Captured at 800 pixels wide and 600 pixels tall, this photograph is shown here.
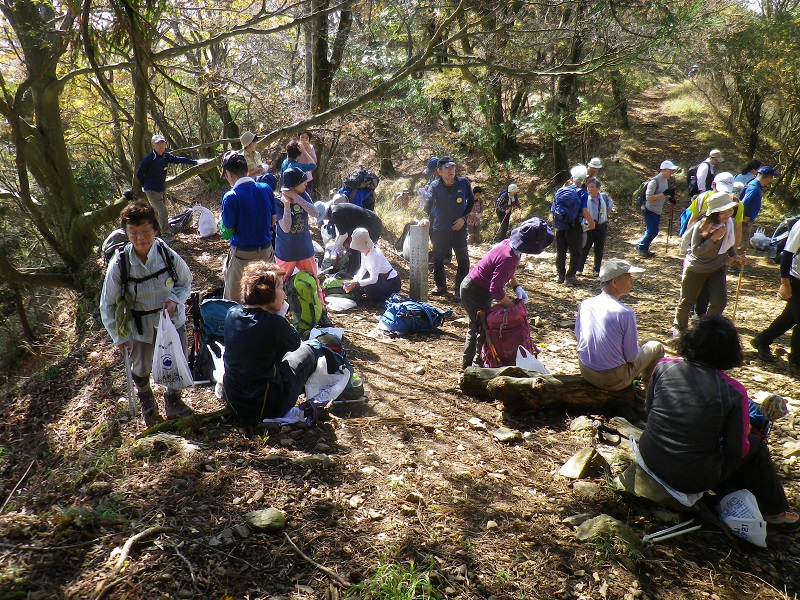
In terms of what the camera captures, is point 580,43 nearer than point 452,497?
No

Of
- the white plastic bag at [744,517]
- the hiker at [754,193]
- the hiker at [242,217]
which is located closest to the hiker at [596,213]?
the hiker at [754,193]

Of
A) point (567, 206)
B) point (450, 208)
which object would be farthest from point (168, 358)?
point (567, 206)

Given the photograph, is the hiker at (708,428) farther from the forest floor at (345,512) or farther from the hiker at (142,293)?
the hiker at (142,293)

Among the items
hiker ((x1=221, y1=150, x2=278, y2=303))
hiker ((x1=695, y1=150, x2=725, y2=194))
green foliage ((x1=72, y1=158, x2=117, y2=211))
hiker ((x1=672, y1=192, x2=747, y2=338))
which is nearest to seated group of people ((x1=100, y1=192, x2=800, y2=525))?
hiker ((x1=221, y1=150, x2=278, y2=303))

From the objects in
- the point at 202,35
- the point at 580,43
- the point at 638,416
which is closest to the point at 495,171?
the point at 580,43

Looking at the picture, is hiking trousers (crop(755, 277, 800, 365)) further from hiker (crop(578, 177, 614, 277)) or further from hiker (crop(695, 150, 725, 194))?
hiker (crop(695, 150, 725, 194))

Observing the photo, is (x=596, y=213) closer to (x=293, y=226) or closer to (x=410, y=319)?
(x=410, y=319)

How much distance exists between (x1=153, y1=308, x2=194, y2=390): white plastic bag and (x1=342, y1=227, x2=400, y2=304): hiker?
3956 mm

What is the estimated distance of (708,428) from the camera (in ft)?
10.1

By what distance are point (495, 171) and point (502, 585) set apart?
1575cm

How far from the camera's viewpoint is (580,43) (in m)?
12.5

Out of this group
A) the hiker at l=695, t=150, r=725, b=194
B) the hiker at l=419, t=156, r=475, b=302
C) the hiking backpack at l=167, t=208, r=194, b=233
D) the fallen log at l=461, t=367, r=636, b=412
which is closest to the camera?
the fallen log at l=461, t=367, r=636, b=412

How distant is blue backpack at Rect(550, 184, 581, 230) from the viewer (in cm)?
874

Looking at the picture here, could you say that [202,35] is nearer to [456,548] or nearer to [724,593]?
[456,548]
